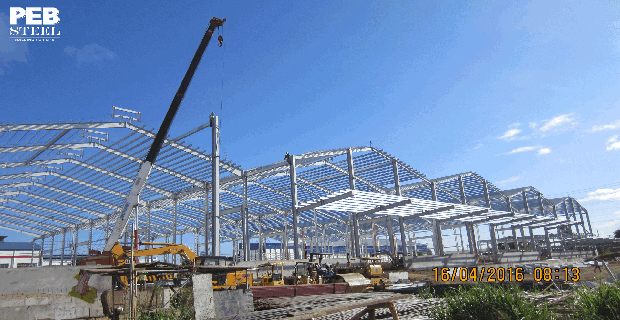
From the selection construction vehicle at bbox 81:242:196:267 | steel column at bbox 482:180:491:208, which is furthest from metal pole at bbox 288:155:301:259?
steel column at bbox 482:180:491:208

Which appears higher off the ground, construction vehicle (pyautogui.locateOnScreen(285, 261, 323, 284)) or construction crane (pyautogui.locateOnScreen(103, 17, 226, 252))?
construction crane (pyautogui.locateOnScreen(103, 17, 226, 252))

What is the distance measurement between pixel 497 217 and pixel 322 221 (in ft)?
65.3

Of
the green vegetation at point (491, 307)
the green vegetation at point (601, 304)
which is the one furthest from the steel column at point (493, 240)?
the green vegetation at point (491, 307)

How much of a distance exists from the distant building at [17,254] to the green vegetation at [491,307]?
6750 centimetres

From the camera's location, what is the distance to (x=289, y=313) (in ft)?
23.7

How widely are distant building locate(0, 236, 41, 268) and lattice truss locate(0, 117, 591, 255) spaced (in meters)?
13.0

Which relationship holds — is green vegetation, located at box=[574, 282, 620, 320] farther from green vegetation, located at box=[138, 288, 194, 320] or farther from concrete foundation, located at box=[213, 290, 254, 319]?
green vegetation, located at box=[138, 288, 194, 320]

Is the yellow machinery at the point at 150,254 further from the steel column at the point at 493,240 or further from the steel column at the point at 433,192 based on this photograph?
the steel column at the point at 493,240

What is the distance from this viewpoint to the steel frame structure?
81.8 feet

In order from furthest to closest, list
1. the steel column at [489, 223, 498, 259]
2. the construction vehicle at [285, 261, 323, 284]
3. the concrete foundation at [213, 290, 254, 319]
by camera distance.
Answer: the steel column at [489, 223, 498, 259] < the construction vehicle at [285, 261, 323, 284] < the concrete foundation at [213, 290, 254, 319]

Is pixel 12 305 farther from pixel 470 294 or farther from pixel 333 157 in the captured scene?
pixel 333 157

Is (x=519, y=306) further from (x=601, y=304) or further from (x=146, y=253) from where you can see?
(x=146, y=253)

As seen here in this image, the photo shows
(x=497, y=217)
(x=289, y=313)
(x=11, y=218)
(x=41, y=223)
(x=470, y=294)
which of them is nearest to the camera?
(x=289, y=313)

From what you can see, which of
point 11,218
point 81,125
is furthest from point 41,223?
point 81,125
